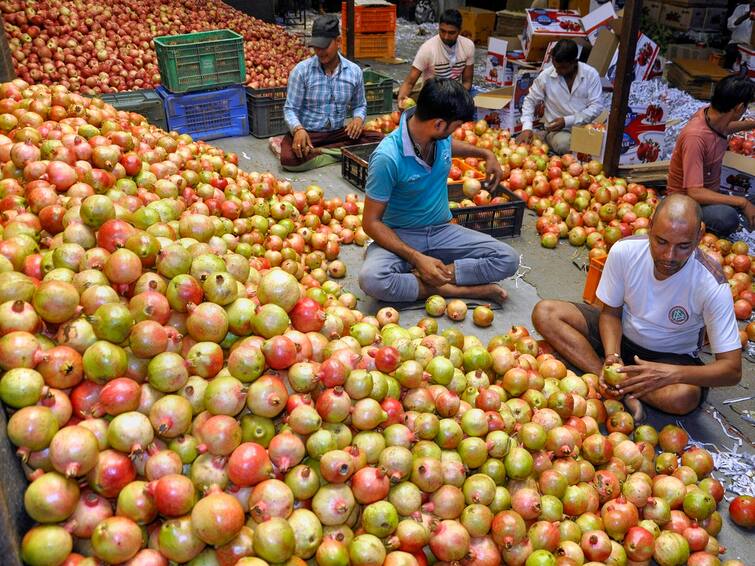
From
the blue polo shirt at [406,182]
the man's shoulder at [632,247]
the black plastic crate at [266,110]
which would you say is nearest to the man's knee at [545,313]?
the man's shoulder at [632,247]

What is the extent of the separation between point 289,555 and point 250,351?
71 centimetres

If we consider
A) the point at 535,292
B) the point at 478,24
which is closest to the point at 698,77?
the point at 478,24

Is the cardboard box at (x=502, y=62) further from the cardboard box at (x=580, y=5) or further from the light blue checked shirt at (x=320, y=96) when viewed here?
the cardboard box at (x=580, y=5)

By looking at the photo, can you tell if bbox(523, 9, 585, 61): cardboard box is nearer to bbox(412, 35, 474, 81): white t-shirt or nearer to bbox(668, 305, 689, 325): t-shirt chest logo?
bbox(412, 35, 474, 81): white t-shirt

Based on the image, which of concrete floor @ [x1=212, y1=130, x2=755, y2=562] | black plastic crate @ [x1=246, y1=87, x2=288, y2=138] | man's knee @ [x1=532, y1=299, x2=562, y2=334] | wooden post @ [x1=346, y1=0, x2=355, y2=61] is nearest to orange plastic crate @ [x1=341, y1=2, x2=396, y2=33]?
wooden post @ [x1=346, y1=0, x2=355, y2=61]

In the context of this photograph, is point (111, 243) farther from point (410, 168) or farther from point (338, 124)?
point (338, 124)

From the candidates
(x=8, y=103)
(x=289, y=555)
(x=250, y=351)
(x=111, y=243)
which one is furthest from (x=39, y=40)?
(x=289, y=555)

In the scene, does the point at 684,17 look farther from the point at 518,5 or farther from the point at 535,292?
the point at 535,292

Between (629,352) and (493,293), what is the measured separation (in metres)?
1.23

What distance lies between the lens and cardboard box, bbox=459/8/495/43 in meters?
15.3

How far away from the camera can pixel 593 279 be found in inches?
182

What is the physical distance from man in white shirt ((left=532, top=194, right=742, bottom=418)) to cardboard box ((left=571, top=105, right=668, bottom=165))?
3458mm

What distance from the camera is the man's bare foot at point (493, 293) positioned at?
4828 millimetres

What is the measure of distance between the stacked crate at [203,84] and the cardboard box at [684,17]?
10.2 metres
